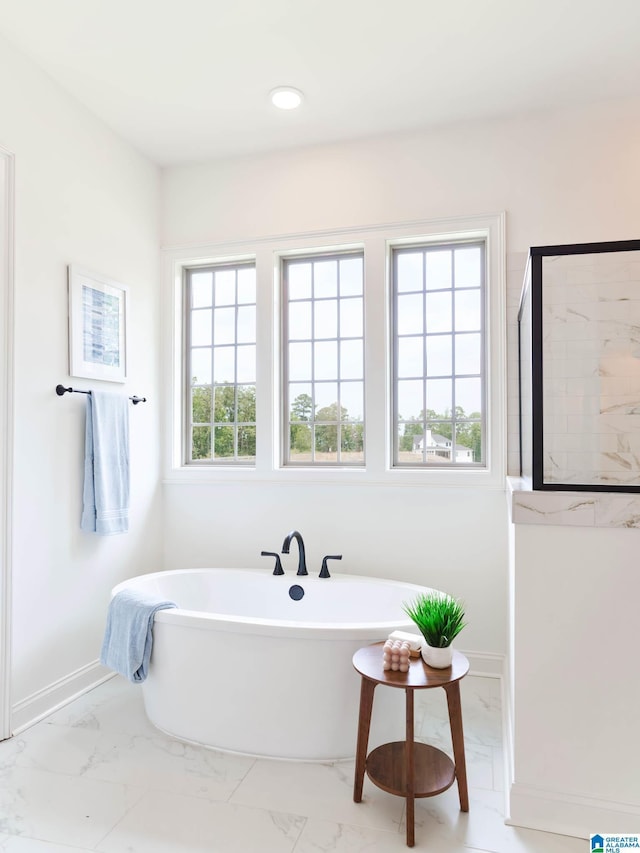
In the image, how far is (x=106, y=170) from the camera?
304 centimetres

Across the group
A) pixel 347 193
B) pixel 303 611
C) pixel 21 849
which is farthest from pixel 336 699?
pixel 347 193

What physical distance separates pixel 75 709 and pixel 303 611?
44.1 inches

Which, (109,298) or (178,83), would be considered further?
(109,298)

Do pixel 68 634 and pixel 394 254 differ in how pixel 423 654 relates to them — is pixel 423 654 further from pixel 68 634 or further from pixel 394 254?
pixel 394 254

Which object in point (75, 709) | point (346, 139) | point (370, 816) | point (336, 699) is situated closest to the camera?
point (370, 816)

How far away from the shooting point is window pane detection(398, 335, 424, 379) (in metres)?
3.22

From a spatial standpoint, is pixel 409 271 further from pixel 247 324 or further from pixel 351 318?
pixel 247 324

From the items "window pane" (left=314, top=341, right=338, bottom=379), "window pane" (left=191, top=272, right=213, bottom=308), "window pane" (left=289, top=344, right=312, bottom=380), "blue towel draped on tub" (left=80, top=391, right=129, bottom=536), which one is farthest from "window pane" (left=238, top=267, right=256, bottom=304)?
"blue towel draped on tub" (left=80, top=391, right=129, bottom=536)

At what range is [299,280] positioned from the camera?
3447mm

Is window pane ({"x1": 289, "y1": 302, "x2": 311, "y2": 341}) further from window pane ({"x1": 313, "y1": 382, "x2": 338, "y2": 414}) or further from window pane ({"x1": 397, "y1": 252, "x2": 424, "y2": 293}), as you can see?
window pane ({"x1": 397, "y1": 252, "x2": 424, "y2": 293})

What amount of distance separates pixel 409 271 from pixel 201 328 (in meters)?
1.31

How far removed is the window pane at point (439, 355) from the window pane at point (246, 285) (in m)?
1.10

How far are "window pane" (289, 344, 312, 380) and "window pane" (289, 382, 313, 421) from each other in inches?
2.1

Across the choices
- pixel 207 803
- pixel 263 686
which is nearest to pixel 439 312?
pixel 263 686
